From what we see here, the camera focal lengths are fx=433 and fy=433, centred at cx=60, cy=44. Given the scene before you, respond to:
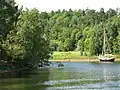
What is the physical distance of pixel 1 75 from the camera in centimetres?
7975

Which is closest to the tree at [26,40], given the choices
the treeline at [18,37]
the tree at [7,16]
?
the treeline at [18,37]

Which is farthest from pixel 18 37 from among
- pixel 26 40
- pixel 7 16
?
pixel 7 16

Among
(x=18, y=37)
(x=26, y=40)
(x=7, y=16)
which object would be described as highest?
(x=7, y=16)

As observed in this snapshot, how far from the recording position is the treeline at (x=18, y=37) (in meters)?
91.4

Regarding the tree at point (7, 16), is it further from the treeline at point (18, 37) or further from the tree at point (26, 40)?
the tree at point (26, 40)

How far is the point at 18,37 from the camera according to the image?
9325cm

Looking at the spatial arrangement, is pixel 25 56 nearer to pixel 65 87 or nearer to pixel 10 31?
pixel 10 31

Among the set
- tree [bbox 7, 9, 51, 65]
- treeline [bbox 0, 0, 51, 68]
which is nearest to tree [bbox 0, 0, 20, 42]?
treeline [bbox 0, 0, 51, 68]

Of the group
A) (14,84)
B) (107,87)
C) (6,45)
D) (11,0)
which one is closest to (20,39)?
(6,45)

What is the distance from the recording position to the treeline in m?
91.4

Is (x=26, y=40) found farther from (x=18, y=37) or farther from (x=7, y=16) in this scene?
(x=7, y=16)

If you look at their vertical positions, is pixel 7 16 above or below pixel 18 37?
above

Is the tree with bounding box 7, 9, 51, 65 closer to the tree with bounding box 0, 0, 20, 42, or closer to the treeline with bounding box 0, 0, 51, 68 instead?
the treeline with bounding box 0, 0, 51, 68

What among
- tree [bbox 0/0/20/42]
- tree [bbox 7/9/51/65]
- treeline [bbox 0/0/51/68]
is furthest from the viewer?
tree [bbox 7/9/51/65]
